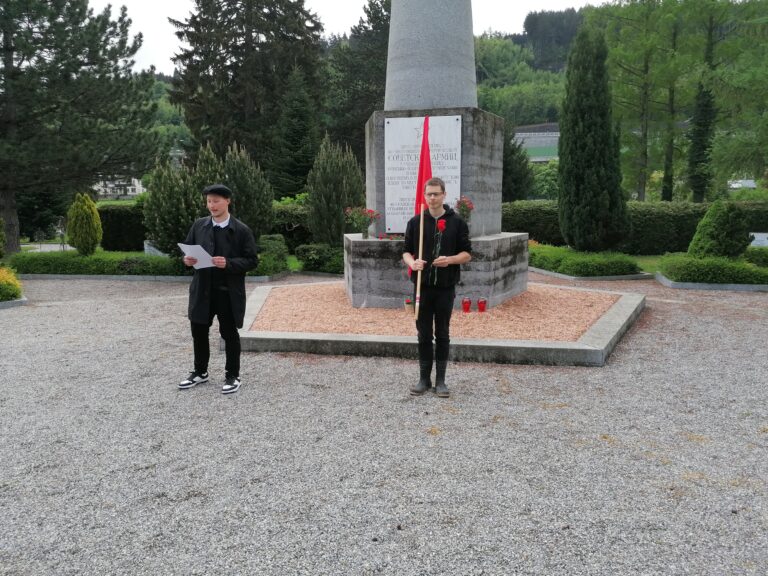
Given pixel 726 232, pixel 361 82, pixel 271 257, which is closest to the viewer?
pixel 726 232

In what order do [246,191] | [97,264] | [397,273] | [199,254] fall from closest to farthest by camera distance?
[199,254], [397,273], [246,191], [97,264]

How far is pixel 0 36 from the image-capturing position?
63.5 ft

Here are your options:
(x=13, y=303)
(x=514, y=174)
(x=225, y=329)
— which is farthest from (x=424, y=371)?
(x=514, y=174)

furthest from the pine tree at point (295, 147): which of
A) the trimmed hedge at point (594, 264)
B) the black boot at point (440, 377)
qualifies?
the black boot at point (440, 377)

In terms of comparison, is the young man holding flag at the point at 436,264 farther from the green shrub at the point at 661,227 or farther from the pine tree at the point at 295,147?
the pine tree at the point at 295,147

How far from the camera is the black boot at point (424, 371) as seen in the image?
522 centimetres

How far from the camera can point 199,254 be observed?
5145 millimetres

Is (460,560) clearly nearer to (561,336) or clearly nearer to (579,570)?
(579,570)

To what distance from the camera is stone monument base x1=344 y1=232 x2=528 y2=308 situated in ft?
26.6

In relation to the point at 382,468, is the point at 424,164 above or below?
above

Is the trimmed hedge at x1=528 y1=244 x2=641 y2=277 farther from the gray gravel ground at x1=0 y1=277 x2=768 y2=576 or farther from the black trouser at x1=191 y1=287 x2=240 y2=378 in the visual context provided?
the black trouser at x1=191 y1=287 x2=240 y2=378

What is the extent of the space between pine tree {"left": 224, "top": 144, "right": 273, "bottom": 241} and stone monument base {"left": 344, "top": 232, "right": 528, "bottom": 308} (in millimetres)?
7621

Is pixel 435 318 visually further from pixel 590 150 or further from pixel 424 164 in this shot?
pixel 590 150

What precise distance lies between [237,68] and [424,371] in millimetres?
35583
